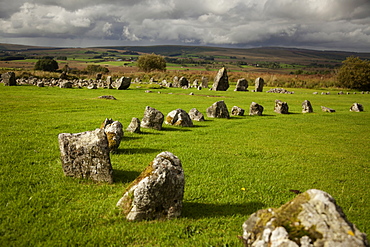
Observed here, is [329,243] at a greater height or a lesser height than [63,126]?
greater

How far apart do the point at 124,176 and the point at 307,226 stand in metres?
5.95

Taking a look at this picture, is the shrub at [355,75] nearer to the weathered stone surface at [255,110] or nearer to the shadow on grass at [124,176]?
the weathered stone surface at [255,110]

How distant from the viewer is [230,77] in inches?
2990

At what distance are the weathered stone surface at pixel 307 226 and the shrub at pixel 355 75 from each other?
223ft

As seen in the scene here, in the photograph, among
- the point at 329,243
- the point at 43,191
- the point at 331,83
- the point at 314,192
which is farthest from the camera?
the point at 331,83

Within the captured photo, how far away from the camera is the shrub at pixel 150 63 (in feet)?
274

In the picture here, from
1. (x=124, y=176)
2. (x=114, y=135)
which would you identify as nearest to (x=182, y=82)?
(x=114, y=135)

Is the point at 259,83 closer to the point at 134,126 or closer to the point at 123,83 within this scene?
the point at 123,83

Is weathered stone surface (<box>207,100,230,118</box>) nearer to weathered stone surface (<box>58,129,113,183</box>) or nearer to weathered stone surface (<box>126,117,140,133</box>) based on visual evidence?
weathered stone surface (<box>126,117,140,133</box>)

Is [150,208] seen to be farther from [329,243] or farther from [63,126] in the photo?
[63,126]

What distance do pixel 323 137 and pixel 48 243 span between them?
655 inches

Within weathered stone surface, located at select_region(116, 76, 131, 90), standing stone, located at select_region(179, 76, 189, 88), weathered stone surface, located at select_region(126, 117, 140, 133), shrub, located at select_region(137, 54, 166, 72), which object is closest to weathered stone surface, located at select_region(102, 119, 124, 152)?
weathered stone surface, located at select_region(126, 117, 140, 133)

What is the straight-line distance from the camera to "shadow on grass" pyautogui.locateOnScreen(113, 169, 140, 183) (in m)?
8.07

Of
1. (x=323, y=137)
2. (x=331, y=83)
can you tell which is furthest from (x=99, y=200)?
(x=331, y=83)
